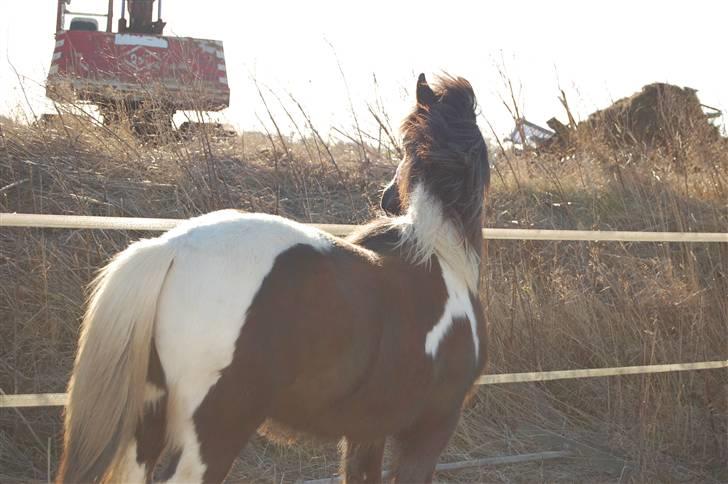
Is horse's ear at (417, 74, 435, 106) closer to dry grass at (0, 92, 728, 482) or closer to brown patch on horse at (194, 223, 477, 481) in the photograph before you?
brown patch on horse at (194, 223, 477, 481)

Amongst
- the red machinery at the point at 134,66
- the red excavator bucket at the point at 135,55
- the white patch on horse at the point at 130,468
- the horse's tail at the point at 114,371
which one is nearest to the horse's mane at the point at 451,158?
the horse's tail at the point at 114,371

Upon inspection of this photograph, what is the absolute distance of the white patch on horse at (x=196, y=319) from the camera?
7.68ft

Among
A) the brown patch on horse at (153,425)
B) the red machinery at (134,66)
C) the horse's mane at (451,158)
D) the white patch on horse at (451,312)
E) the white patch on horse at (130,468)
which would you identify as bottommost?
the white patch on horse at (130,468)

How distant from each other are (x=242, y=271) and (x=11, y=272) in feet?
8.71

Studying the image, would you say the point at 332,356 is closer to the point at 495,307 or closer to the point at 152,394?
the point at 152,394

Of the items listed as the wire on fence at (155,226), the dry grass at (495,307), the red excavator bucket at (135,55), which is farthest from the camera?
the red excavator bucket at (135,55)

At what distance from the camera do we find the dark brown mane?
339 cm

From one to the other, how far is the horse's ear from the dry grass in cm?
196

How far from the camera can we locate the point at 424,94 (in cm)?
353

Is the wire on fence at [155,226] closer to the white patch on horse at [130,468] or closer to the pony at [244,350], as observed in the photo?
the pony at [244,350]

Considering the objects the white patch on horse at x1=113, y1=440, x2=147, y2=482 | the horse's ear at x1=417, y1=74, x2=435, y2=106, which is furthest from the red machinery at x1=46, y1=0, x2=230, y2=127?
the white patch on horse at x1=113, y1=440, x2=147, y2=482

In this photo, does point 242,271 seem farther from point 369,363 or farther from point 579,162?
point 579,162

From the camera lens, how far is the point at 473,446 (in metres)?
4.89

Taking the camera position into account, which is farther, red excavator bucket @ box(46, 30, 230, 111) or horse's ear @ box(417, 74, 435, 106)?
red excavator bucket @ box(46, 30, 230, 111)
